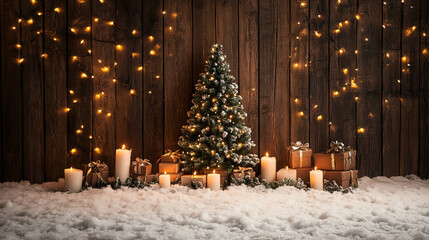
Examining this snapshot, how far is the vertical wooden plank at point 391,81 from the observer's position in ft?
12.8

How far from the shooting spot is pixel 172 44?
3.71 m

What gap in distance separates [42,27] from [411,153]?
146 inches

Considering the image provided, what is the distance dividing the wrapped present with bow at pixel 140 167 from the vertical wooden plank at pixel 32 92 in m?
0.87

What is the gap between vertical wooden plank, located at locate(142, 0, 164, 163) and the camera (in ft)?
12.1

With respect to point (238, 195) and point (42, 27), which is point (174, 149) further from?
point (42, 27)

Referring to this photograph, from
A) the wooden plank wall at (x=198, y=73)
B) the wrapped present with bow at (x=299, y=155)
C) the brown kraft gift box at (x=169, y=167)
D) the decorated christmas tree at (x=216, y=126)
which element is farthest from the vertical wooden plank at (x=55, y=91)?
the wrapped present with bow at (x=299, y=155)

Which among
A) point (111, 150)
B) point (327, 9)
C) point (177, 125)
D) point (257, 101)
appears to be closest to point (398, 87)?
point (327, 9)

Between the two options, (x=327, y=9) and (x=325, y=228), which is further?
(x=327, y=9)

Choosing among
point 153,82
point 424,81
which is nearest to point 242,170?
point 153,82

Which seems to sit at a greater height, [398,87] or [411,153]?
[398,87]

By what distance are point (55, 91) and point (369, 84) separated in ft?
9.71

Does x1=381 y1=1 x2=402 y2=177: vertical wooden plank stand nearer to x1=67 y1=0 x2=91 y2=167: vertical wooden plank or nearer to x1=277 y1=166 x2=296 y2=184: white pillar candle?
x1=277 y1=166 x2=296 y2=184: white pillar candle

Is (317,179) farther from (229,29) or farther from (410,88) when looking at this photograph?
(229,29)

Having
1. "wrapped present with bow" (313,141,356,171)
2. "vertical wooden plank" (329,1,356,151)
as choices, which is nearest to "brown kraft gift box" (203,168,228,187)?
"wrapped present with bow" (313,141,356,171)
